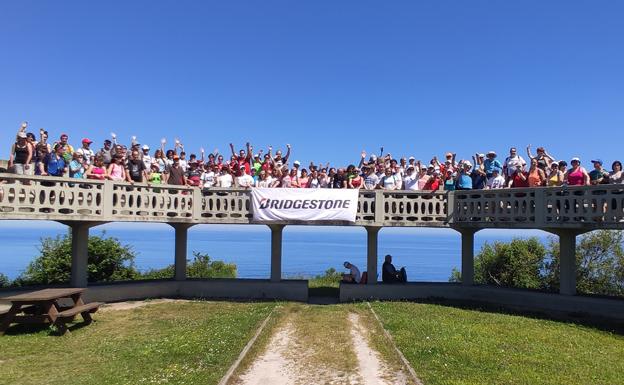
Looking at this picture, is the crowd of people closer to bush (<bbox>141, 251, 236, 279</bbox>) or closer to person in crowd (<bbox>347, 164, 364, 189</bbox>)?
person in crowd (<bbox>347, 164, 364, 189</bbox>)

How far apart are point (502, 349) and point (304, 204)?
9422 millimetres

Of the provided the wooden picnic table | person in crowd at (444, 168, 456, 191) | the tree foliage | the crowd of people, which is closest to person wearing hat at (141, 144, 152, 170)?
the crowd of people

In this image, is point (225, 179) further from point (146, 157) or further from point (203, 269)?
point (203, 269)

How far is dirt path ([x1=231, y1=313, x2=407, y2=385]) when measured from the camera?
9.59 metres

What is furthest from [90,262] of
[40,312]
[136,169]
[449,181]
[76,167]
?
[449,181]

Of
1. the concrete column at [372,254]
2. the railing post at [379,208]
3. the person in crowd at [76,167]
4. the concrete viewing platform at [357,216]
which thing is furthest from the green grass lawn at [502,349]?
the person in crowd at [76,167]

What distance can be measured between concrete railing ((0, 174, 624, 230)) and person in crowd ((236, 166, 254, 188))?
1.21ft

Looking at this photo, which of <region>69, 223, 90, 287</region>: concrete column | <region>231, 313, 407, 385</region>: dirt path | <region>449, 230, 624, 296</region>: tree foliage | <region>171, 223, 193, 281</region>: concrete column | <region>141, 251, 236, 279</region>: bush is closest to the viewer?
<region>231, 313, 407, 385</region>: dirt path

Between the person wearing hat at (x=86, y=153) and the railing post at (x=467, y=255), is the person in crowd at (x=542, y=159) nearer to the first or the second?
the railing post at (x=467, y=255)

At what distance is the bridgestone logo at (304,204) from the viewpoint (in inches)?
754

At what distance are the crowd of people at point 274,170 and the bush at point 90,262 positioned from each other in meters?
9.40

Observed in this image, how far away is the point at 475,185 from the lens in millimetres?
18969

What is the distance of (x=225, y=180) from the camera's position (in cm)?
1998

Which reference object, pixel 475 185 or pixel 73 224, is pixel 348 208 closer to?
pixel 475 185
